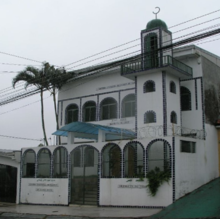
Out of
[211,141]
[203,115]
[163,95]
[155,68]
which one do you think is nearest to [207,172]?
[211,141]

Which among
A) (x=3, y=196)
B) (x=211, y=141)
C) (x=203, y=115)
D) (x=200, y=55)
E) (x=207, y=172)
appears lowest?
(x=3, y=196)

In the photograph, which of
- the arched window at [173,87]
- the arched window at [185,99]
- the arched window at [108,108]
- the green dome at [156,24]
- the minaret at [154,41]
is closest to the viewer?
the minaret at [154,41]

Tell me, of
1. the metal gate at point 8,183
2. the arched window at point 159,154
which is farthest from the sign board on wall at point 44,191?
the arched window at point 159,154

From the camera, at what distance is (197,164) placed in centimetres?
1855

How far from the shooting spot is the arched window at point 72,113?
26766 mm

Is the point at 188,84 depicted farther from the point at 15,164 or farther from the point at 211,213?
the point at 15,164

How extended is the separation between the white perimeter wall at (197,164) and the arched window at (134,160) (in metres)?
1.96

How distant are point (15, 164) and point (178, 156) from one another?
11123mm

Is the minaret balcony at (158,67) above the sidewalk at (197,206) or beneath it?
above

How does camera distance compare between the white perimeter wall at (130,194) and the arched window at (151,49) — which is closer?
the white perimeter wall at (130,194)

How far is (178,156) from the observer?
16875 millimetres

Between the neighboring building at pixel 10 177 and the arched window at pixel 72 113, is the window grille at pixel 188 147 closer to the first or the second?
the arched window at pixel 72 113

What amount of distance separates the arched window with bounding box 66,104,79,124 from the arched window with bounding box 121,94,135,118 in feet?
14.4

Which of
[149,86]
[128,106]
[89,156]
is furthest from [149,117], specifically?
[89,156]
